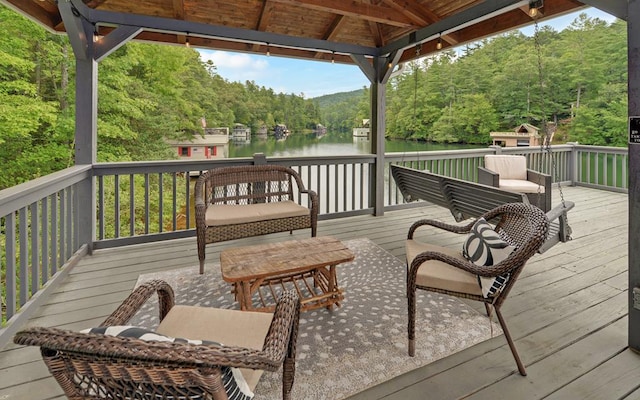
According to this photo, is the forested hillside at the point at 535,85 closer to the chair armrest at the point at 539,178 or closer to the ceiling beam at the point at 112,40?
the chair armrest at the point at 539,178

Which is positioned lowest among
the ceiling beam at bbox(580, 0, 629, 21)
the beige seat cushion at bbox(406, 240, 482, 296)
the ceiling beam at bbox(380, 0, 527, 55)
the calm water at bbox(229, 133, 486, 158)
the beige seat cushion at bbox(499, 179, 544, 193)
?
the beige seat cushion at bbox(406, 240, 482, 296)

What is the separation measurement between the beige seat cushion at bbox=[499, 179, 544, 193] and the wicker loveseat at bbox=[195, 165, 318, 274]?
124 inches

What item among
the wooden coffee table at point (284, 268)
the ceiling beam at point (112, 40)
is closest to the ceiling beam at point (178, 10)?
the ceiling beam at point (112, 40)

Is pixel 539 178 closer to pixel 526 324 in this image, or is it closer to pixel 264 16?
pixel 526 324

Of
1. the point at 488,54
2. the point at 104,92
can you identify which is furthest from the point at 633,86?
the point at 488,54

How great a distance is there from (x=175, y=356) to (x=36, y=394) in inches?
57.4

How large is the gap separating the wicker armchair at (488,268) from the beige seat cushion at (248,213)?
65.8 inches

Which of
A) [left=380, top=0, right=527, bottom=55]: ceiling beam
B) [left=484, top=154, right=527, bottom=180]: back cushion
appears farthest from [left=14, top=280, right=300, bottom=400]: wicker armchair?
[left=484, top=154, right=527, bottom=180]: back cushion

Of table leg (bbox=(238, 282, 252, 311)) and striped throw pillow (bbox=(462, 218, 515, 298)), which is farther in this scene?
table leg (bbox=(238, 282, 252, 311))

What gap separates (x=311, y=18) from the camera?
488 centimetres

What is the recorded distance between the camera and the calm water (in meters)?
6.01

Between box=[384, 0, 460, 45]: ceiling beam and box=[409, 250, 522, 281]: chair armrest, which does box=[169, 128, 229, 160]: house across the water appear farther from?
box=[409, 250, 522, 281]: chair armrest

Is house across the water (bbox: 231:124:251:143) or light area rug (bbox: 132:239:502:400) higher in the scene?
house across the water (bbox: 231:124:251:143)

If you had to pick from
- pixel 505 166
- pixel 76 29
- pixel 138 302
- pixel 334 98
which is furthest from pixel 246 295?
pixel 334 98
